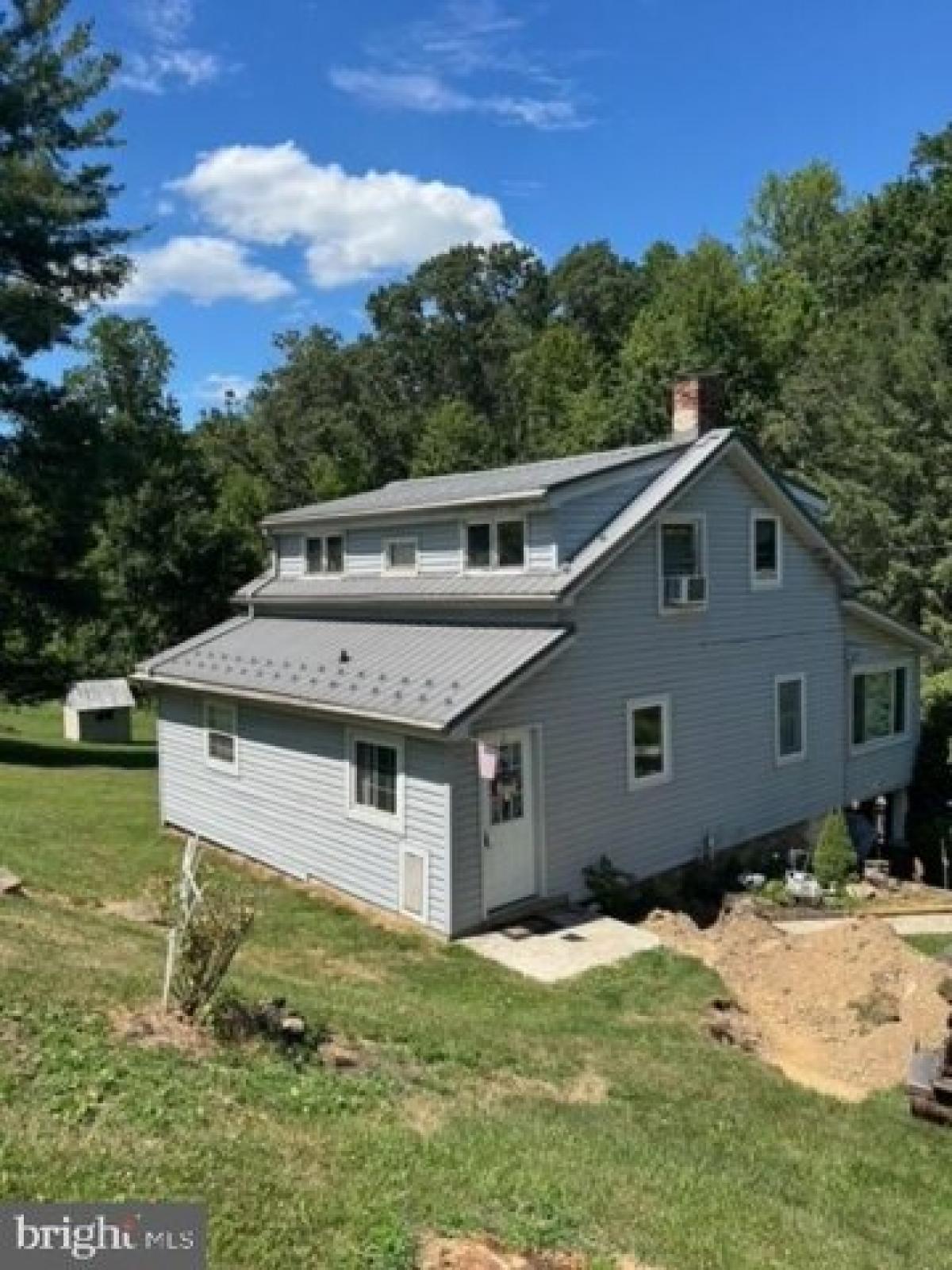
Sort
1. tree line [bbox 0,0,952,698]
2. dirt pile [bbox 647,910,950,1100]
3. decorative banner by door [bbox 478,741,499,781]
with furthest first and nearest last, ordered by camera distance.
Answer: tree line [bbox 0,0,952,698] → decorative banner by door [bbox 478,741,499,781] → dirt pile [bbox 647,910,950,1100]

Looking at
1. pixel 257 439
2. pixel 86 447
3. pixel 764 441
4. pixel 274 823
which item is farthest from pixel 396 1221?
pixel 257 439

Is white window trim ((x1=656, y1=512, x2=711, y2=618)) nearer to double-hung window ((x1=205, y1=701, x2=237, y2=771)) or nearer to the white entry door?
the white entry door

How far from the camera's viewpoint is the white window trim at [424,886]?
39.1ft

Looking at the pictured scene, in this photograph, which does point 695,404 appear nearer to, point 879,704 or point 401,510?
point 401,510

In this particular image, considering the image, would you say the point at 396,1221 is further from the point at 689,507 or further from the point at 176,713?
the point at 176,713

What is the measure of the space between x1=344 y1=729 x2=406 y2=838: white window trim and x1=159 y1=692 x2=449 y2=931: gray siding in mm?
64

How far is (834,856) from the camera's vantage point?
53.2 feet

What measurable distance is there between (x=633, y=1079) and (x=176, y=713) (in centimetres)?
1152

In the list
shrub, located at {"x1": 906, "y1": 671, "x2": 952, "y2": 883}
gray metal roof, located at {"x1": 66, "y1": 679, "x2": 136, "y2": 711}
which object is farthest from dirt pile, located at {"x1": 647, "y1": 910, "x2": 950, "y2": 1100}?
gray metal roof, located at {"x1": 66, "y1": 679, "x2": 136, "y2": 711}

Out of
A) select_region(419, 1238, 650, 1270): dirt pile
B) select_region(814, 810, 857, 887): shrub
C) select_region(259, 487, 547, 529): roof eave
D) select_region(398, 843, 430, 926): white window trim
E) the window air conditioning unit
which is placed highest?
select_region(259, 487, 547, 529): roof eave

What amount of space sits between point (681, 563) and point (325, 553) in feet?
21.3

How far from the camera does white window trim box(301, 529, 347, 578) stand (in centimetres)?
1755

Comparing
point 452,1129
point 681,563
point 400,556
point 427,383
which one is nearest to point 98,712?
point 400,556

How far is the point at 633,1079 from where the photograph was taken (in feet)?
25.0
